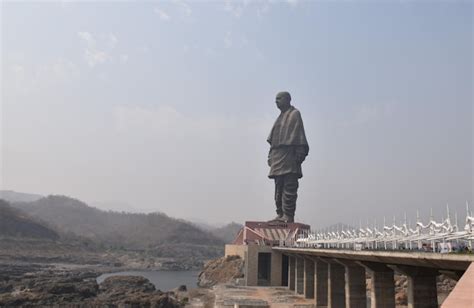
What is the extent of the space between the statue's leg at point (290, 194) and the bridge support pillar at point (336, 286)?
3823cm

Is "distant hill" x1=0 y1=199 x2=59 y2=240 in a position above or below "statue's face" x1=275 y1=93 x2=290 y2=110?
below

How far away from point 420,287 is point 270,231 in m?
50.0

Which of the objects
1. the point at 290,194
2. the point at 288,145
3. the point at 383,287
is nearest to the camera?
the point at 383,287

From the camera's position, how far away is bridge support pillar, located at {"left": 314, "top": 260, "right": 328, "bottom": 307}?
1793 inches

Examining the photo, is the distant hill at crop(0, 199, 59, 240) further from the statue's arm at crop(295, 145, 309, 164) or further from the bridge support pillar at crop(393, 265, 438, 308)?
the bridge support pillar at crop(393, 265, 438, 308)

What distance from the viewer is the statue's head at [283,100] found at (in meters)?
85.9

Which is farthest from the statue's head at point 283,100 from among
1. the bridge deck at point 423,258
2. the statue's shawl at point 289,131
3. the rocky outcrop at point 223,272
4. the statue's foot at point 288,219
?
the bridge deck at point 423,258

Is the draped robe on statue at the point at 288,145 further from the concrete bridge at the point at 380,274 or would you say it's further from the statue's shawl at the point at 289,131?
the concrete bridge at the point at 380,274

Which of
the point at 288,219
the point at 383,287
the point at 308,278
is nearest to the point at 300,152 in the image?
the point at 288,219

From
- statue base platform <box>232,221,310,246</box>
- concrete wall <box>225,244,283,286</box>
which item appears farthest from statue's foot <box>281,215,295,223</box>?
concrete wall <box>225,244,283,286</box>

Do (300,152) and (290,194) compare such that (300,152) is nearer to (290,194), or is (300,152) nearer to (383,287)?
(290,194)

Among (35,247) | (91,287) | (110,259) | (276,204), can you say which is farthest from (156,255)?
(91,287)

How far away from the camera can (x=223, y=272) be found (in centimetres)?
7425

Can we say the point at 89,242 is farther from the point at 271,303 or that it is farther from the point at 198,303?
the point at 271,303
